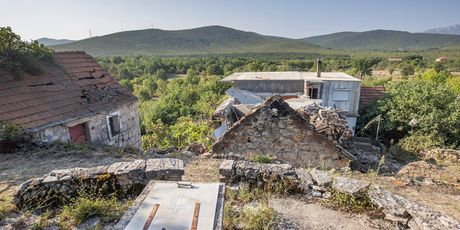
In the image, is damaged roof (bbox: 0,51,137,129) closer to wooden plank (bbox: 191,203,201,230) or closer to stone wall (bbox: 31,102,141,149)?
stone wall (bbox: 31,102,141,149)

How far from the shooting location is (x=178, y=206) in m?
3.27

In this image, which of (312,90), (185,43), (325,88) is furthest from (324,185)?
(185,43)

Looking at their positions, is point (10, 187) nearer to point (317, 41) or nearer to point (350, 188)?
point (350, 188)

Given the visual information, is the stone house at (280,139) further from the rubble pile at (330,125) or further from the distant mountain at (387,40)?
the distant mountain at (387,40)

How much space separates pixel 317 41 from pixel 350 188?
20175 cm

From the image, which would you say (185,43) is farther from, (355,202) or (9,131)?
(355,202)

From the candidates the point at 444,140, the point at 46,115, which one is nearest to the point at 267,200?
the point at 46,115

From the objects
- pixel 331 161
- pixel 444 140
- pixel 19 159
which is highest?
pixel 19 159

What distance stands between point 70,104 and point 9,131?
2.16 meters

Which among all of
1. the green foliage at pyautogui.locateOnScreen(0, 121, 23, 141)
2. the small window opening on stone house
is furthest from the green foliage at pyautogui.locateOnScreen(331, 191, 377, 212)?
the small window opening on stone house

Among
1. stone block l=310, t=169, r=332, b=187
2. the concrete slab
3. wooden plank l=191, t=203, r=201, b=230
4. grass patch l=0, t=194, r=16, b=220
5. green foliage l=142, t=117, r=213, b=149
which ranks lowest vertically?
green foliage l=142, t=117, r=213, b=149

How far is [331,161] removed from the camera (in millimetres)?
8078

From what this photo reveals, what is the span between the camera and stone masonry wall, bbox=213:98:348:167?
804 centimetres

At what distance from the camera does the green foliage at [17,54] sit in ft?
28.0
